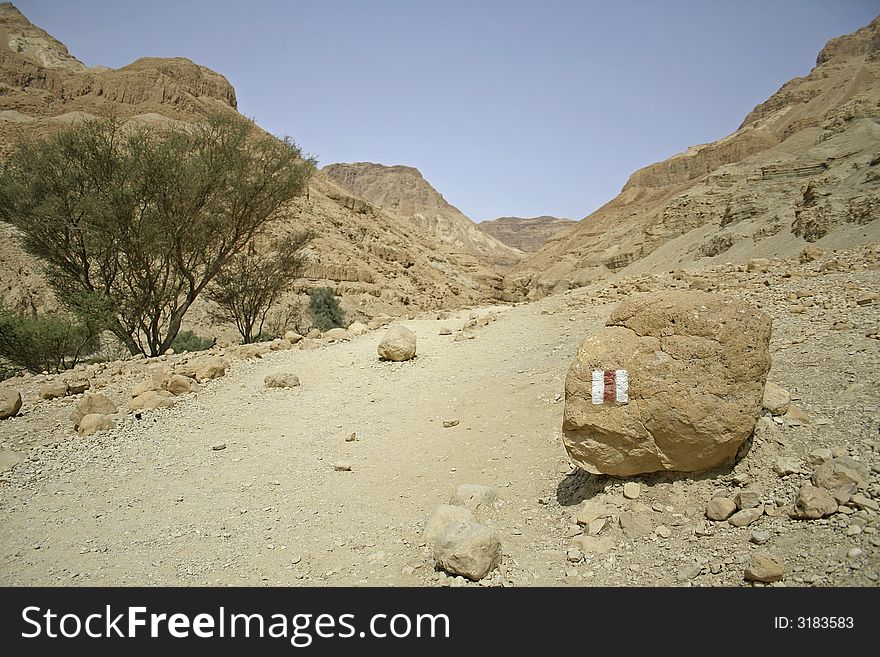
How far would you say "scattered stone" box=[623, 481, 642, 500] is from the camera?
146 inches

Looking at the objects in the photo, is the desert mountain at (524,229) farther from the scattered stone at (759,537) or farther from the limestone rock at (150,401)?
the scattered stone at (759,537)

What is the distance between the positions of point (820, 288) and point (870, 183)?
1316 cm

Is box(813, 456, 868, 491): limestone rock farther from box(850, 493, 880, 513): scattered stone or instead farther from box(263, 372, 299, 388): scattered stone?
box(263, 372, 299, 388): scattered stone

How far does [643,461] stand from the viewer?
3699 mm

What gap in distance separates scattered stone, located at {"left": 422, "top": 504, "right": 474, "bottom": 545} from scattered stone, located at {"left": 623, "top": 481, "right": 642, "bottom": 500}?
1.16 metres

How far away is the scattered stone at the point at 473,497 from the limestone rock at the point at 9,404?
7.09 metres

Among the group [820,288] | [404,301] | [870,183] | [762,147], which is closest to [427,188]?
[762,147]

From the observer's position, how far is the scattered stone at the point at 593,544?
3381mm

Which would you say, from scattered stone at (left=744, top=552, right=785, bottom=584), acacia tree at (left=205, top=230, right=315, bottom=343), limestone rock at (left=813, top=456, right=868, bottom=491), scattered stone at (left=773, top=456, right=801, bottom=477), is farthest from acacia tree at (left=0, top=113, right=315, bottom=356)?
limestone rock at (left=813, top=456, right=868, bottom=491)

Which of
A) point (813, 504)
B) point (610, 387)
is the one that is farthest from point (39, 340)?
point (813, 504)

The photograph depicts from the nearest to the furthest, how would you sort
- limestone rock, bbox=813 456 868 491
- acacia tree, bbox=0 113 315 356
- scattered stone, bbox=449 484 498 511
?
limestone rock, bbox=813 456 868 491
scattered stone, bbox=449 484 498 511
acacia tree, bbox=0 113 315 356

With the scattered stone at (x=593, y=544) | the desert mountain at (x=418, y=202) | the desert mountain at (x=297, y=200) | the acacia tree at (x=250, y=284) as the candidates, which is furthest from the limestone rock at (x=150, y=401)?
the desert mountain at (x=418, y=202)
